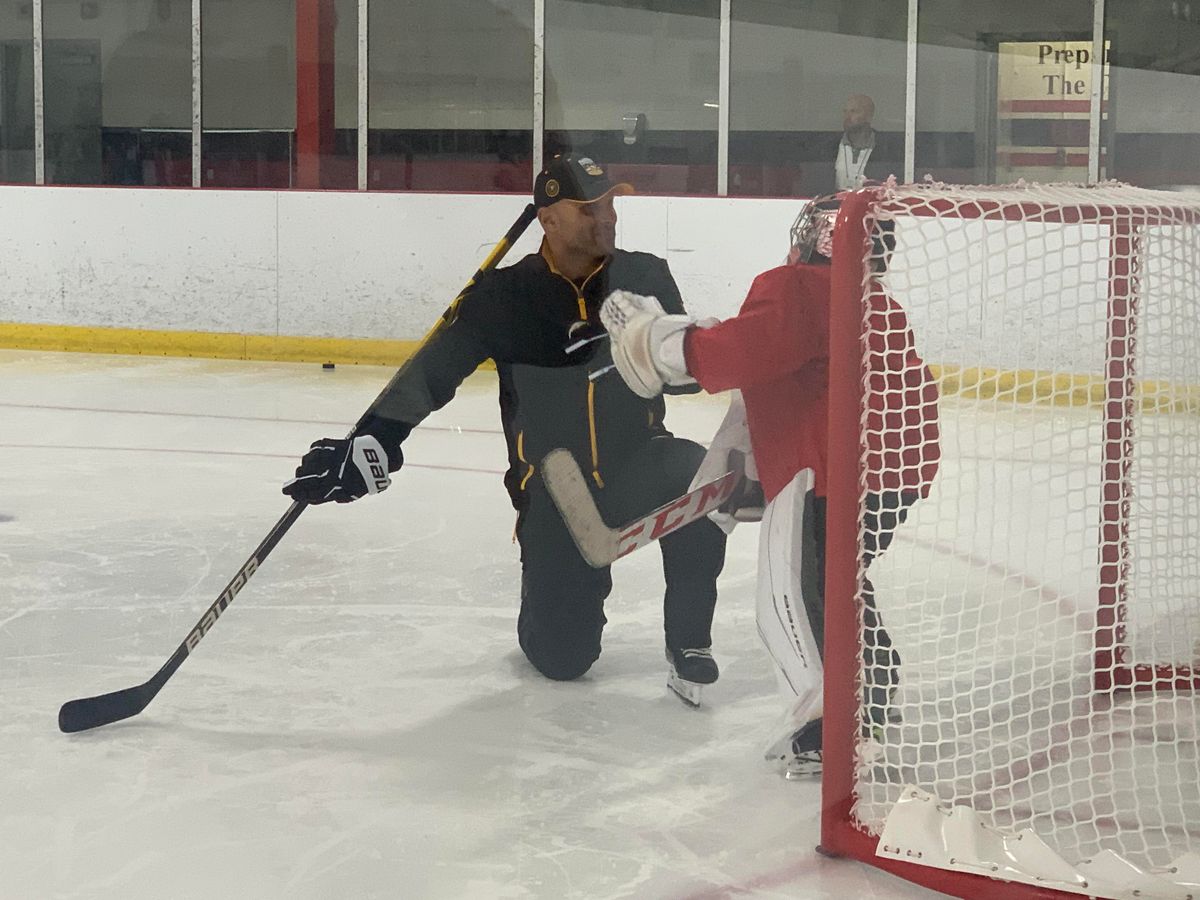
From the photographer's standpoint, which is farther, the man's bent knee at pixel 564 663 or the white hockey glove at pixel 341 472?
the man's bent knee at pixel 564 663

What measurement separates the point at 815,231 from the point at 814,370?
0.16 meters

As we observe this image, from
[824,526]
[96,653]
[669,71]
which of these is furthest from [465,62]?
[824,526]

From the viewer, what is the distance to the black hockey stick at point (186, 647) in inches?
74.4

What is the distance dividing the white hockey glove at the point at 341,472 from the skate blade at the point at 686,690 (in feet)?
1.63

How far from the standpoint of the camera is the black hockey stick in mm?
1890

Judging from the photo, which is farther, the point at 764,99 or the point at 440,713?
the point at 764,99

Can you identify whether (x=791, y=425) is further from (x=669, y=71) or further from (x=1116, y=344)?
(x=669, y=71)

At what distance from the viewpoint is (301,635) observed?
91.8 inches

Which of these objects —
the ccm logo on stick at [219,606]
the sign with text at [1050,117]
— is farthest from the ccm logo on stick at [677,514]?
the sign with text at [1050,117]

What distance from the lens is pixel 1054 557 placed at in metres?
2.25

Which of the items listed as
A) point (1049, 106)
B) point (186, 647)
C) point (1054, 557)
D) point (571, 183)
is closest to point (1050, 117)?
point (1049, 106)

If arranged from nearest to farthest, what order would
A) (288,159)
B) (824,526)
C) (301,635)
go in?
(824,526) → (301,635) → (288,159)

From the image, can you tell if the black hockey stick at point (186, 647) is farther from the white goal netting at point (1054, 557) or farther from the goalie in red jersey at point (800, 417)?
the white goal netting at point (1054, 557)

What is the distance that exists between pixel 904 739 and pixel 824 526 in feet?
1.00
